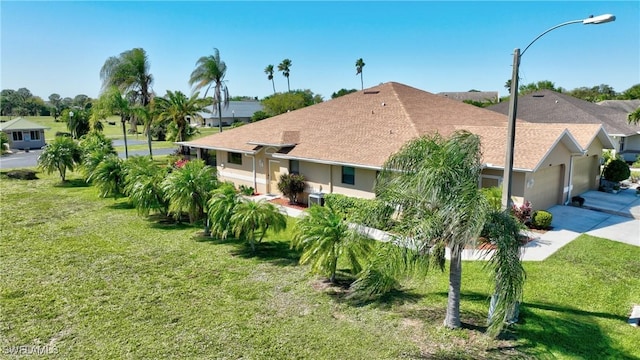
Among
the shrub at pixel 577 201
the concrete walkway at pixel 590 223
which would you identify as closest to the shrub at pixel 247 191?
the concrete walkway at pixel 590 223

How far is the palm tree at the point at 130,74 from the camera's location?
40438mm

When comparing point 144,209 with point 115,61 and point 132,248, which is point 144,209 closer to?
point 132,248

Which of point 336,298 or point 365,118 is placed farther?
point 365,118

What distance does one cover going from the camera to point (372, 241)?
10.9 metres

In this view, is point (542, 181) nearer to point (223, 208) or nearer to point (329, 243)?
point (329, 243)

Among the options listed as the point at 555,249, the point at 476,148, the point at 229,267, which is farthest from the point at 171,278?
the point at 555,249

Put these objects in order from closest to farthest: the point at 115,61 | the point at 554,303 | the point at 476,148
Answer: the point at 476,148 → the point at 554,303 → the point at 115,61

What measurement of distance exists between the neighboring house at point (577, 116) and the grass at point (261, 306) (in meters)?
21.0

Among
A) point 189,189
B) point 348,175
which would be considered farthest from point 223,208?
point 348,175

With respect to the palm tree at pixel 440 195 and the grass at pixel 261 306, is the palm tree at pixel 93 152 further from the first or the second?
the palm tree at pixel 440 195

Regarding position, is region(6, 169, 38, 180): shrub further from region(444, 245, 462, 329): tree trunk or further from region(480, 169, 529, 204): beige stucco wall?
region(444, 245, 462, 329): tree trunk

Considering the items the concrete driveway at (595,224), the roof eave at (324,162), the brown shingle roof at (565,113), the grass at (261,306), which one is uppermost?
the brown shingle roof at (565,113)

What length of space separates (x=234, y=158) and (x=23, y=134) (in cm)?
3702

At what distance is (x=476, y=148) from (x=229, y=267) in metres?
8.50
